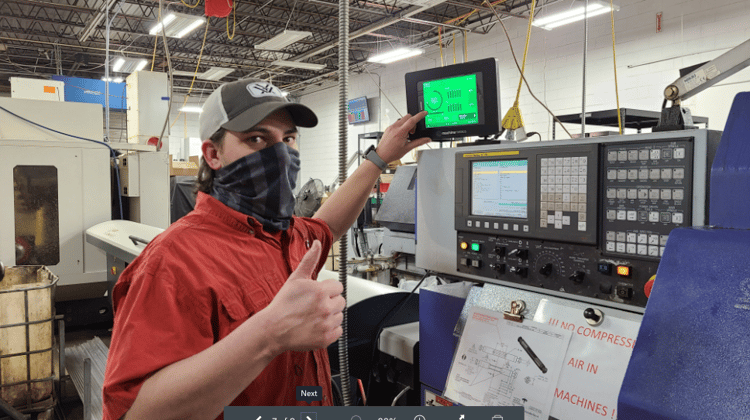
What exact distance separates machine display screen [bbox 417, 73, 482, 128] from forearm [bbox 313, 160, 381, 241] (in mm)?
263

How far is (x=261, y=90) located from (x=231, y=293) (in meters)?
0.46

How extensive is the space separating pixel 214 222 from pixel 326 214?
476 mm

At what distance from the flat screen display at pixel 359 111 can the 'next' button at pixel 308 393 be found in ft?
31.8

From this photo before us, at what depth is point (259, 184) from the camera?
110 cm

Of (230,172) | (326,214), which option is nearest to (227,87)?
(230,172)

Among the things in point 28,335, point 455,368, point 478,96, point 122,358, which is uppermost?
point 478,96

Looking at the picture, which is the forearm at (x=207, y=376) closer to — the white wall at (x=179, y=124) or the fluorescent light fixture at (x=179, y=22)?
the fluorescent light fixture at (x=179, y=22)

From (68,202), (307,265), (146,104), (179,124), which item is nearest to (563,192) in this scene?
(307,265)

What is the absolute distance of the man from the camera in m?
0.84

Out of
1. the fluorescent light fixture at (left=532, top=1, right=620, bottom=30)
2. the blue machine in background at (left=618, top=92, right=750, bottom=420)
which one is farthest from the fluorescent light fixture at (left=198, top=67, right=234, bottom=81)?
the blue machine in background at (left=618, top=92, right=750, bottom=420)

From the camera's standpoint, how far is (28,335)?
6.69 feet

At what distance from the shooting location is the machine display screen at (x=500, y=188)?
1113 millimetres

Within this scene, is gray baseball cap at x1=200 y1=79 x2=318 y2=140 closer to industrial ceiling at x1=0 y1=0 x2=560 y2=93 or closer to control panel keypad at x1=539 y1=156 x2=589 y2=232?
control panel keypad at x1=539 y1=156 x2=589 y2=232

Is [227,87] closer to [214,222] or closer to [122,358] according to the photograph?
[214,222]
